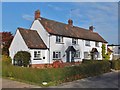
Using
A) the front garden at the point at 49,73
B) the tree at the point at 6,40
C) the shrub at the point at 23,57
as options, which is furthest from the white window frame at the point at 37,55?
the front garden at the point at 49,73

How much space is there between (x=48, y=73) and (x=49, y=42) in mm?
18667

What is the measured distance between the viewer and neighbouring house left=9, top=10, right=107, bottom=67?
33750 millimetres

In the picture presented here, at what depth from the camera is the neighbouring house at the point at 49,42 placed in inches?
1329

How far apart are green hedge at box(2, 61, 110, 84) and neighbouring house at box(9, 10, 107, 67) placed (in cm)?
1242

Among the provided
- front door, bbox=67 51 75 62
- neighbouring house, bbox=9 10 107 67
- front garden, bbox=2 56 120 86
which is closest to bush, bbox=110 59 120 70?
front garden, bbox=2 56 120 86

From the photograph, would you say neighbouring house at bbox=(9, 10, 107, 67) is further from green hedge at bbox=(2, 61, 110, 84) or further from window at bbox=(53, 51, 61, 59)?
green hedge at bbox=(2, 61, 110, 84)

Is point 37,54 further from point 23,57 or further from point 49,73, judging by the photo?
point 49,73

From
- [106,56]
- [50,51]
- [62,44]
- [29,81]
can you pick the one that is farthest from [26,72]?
[106,56]

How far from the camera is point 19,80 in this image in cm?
1839

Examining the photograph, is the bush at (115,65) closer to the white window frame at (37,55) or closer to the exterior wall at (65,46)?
the exterior wall at (65,46)

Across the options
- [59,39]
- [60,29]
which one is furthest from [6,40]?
[59,39]

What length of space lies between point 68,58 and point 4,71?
21.0 m

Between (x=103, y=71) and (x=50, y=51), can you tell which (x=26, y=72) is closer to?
(x=103, y=71)

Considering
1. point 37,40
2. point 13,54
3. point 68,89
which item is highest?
point 37,40
